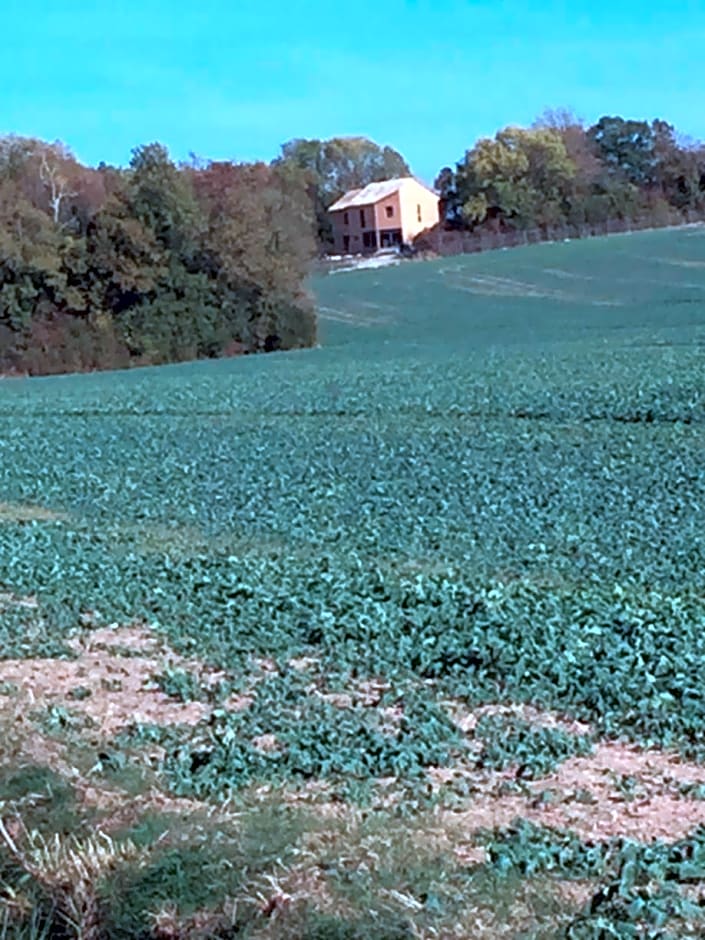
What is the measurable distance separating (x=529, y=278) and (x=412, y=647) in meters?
48.4

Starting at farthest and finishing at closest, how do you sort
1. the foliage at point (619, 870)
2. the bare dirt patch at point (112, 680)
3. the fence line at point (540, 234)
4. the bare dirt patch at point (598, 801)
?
1. the fence line at point (540, 234)
2. the bare dirt patch at point (112, 680)
3. the bare dirt patch at point (598, 801)
4. the foliage at point (619, 870)

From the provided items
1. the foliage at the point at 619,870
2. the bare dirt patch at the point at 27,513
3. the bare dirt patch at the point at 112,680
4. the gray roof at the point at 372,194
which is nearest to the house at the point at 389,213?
the gray roof at the point at 372,194

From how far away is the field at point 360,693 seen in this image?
11.4ft

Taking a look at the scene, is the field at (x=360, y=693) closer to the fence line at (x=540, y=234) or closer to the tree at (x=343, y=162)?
the fence line at (x=540, y=234)

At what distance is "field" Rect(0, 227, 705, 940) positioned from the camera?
137 inches

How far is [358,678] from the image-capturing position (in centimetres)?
543

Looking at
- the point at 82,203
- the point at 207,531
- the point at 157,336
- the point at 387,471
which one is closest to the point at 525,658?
the point at 207,531

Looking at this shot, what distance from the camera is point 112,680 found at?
18.4 ft

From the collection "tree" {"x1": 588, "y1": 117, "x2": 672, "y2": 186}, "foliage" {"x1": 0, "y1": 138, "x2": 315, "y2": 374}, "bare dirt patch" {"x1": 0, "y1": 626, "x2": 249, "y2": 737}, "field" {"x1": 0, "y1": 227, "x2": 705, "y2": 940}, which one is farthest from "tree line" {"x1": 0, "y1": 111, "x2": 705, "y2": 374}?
"tree" {"x1": 588, "y1": 117, "x2": 672, "y2": 186}

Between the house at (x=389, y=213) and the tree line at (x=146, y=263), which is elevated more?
the house at (x=389, y=213)

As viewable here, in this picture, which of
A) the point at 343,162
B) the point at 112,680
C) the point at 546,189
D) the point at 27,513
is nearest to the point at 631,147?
the point at 546,189

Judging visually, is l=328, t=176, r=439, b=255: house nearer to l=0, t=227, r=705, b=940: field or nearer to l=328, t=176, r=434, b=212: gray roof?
l=328, t=176, r=434, b=212: gray roof

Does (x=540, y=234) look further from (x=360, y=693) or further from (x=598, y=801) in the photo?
(x=598, y=801)

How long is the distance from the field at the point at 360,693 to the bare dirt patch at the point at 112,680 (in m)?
0.02
